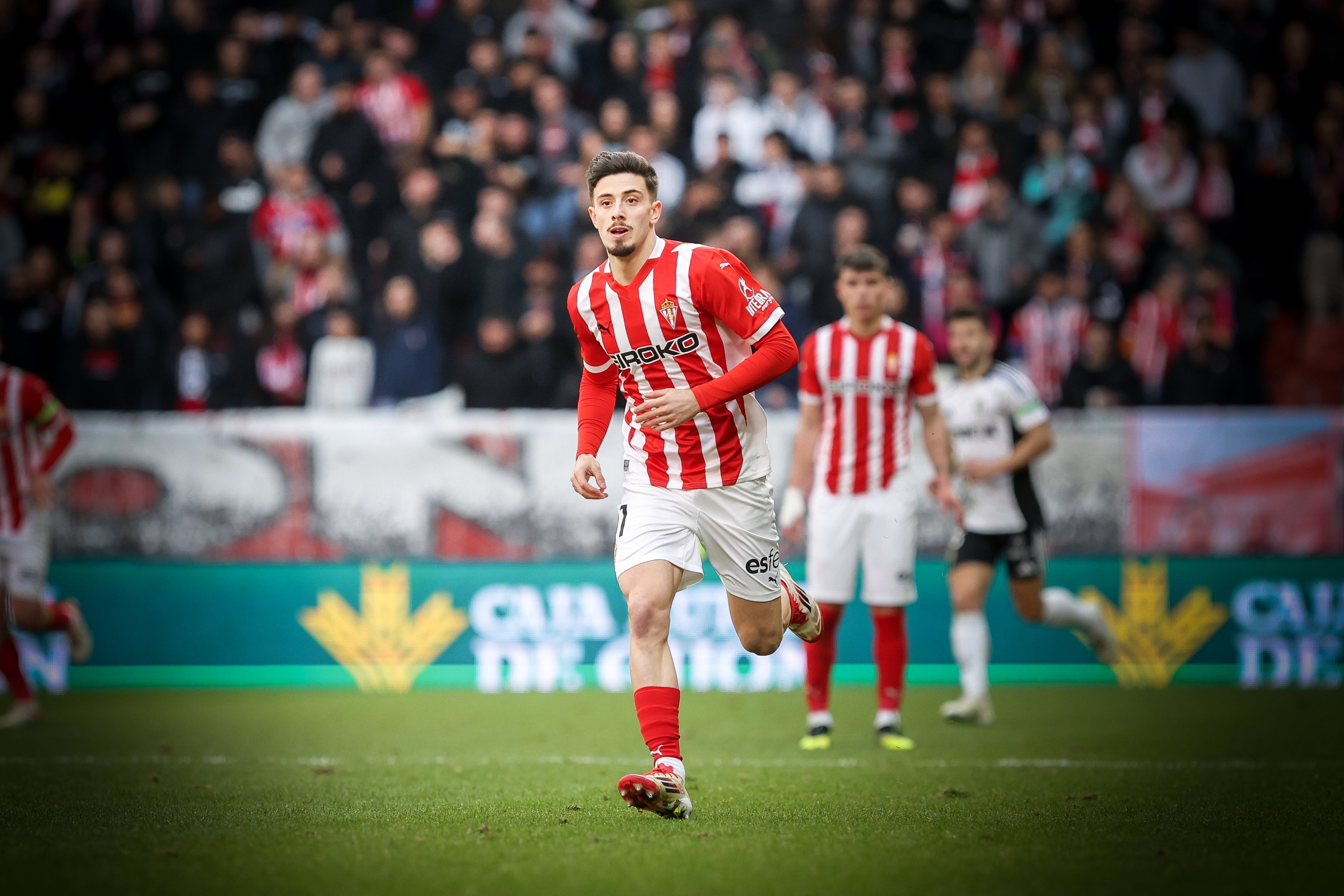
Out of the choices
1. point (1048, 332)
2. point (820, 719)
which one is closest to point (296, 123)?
point (1048, 332)

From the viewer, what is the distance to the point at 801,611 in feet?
17.7

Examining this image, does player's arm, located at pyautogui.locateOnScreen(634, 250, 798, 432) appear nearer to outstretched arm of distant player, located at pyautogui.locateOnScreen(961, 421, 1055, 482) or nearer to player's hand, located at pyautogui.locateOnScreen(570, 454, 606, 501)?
player's hand, located at pyautogui.locateOnScreen(570, 454, 606, 501)

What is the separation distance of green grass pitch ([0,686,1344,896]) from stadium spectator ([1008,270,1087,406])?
12.8ft

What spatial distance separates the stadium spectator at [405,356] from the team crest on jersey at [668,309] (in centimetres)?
669

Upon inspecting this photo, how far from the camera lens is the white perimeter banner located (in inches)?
398

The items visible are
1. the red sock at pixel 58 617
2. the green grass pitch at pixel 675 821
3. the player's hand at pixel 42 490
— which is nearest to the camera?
the green grass pitch at pixel 675 821

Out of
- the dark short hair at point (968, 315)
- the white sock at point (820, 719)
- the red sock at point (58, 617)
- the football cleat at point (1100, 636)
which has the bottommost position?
the white sock at point (820, 719)

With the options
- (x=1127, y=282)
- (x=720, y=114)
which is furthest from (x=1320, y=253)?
(x=720, y=114)

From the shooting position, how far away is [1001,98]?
1388 centimetres

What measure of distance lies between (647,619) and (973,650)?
3.44m

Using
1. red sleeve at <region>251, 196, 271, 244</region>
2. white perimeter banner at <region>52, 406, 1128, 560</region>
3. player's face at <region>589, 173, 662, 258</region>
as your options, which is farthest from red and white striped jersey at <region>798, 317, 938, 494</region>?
red sleeve at <region>251, 196, 271, 244</region>

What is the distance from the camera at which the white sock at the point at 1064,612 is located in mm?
8125

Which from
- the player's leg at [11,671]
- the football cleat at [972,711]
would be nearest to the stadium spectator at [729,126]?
the football cleat at [972,711]

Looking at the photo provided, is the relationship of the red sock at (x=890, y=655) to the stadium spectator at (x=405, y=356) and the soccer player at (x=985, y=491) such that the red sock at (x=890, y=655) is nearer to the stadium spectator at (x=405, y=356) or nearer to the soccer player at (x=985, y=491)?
the soccer player at (x=985, y=491)
